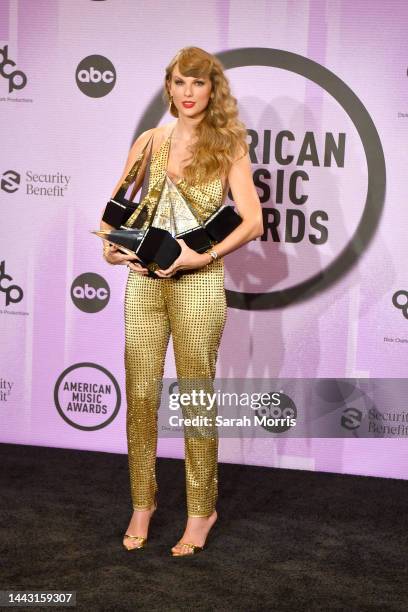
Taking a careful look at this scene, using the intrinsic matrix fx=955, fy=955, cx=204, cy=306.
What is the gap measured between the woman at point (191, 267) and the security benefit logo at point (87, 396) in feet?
3.94

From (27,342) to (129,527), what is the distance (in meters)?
1.46

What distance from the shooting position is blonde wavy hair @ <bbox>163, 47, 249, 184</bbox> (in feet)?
10.4

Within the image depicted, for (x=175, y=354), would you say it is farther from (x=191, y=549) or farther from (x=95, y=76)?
(x=95, y=76)

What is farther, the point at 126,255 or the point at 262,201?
the point at 262,201

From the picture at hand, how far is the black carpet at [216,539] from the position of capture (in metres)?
2.98

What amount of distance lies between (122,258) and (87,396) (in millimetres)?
1572

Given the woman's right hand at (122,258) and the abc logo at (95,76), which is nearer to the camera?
the woman's right hand at (122,258)

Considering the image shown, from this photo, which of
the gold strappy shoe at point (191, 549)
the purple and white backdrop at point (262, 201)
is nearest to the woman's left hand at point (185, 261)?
the gold strappy shoe at point (191, 549)

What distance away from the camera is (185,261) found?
310cm

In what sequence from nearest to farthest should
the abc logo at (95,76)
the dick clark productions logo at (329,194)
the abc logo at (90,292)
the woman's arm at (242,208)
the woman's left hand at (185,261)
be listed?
the woman's left hand at (185,261), the woman's arm at (242,208), the dick clark productions logo at (329,194), the abc logo at (95,76), the abc logo at (90,292)

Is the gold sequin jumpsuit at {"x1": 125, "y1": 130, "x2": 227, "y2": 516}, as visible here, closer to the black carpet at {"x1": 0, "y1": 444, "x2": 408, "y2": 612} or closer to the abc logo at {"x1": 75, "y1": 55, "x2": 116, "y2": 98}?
the black carpet at {"x1": 0, "y1": 444, "x2": 408, "y2": 612}

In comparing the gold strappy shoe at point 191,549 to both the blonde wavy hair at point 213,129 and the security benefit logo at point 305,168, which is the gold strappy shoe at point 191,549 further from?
the security benefit logo at point 305,168

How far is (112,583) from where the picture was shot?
3023mm

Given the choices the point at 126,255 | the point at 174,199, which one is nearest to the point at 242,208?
the point at 174,199
